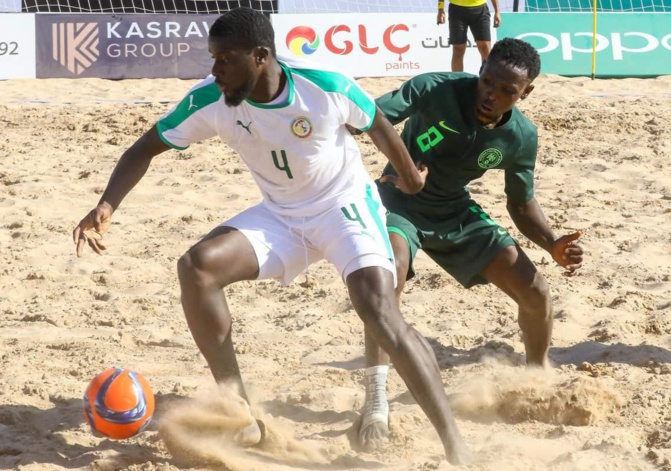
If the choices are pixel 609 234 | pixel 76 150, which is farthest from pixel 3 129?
pixel 609 234

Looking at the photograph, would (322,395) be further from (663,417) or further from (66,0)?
(66,0)

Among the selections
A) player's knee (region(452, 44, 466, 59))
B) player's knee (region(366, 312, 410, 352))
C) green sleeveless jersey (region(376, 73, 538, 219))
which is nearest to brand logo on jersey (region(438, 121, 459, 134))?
green sleeveless jersey (region(376, 73, 538, 219))

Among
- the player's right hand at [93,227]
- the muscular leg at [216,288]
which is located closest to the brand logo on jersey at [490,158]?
the muscular leg at [216,288]

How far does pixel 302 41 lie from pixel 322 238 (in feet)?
29.5

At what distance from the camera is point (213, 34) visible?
3.56 meters

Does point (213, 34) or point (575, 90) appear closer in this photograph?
point (213, 34)

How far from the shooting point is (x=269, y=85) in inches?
145

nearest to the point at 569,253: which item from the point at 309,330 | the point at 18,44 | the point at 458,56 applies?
the point at 309,330

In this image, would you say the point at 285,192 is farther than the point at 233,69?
Yes

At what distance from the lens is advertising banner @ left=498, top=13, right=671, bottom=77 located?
41.2 ft

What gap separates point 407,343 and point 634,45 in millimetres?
10287

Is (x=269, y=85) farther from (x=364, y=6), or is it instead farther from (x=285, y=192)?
(x=364, y=6)

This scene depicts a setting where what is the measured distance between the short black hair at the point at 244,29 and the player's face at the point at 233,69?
21mm

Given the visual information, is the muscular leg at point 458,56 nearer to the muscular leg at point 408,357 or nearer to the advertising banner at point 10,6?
the advertising banner at point 10,6
